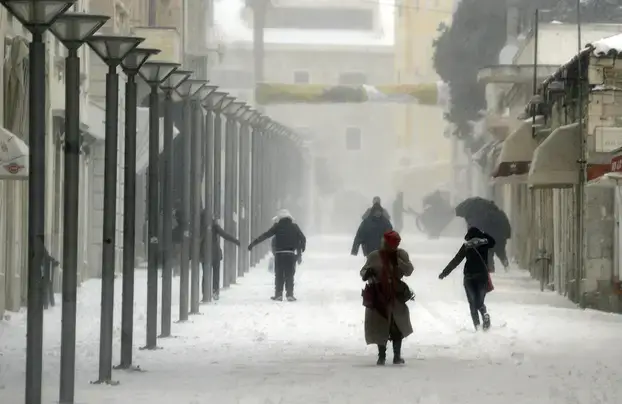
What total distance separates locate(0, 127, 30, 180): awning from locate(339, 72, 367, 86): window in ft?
356

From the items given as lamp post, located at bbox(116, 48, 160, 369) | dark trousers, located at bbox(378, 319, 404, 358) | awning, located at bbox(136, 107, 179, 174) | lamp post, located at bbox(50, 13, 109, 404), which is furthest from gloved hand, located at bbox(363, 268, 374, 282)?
awning, located at bbox(136, 107, 179, 174)

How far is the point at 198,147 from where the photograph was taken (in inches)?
1149

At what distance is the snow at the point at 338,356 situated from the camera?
50.3 feet

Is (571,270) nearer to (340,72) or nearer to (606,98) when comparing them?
(606,98)

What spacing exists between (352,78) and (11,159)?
361 ft

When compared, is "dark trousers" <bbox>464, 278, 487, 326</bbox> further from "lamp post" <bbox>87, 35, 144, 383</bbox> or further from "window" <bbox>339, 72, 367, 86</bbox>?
"window" <bbox>339, 72, 367, 86</bbox>

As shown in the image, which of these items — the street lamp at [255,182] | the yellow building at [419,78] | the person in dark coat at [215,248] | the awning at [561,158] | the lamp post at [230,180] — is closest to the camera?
the awning at [561,158]

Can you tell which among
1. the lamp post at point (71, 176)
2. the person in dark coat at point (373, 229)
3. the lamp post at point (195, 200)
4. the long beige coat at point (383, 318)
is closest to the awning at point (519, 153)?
the person in dark coat at point (373, 229)

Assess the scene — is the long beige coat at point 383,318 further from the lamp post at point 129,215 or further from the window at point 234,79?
the window at point 234,79

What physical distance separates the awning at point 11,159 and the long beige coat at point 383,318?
6204mm

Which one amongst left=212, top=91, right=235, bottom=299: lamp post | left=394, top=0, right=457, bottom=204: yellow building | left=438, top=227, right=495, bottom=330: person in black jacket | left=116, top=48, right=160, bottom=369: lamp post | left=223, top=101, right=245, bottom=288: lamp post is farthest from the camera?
left=394, top=0, right=457, bottom=204: yellow building

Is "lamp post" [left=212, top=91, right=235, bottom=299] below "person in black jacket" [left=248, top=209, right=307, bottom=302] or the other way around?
the other way around

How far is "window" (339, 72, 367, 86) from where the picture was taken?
132 meters

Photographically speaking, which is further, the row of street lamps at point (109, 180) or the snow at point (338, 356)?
the snow at point (338, 356)
